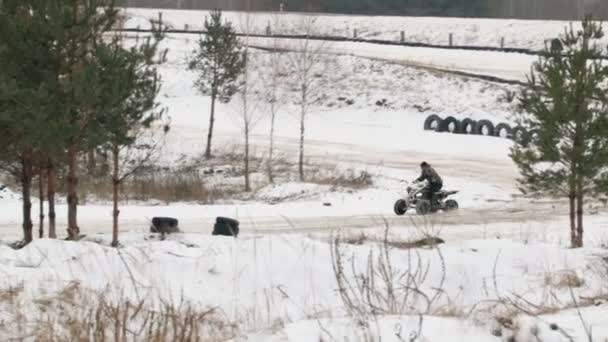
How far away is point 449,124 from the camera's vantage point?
155 ft

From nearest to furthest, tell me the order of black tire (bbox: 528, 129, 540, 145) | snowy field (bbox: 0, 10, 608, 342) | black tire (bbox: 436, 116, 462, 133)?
snowy field (bbox: 0, 10, 608, 342) → black tire (bbox: 528, 129, 540, 145) → black tire (bbox: 436, 116, 462, 133)

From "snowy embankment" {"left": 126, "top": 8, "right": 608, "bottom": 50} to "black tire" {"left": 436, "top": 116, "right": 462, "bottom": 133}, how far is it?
1424cm

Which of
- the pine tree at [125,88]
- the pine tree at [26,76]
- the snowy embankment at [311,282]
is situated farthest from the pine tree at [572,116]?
the pine tree at [26,76]

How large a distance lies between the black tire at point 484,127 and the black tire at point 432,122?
107 inches

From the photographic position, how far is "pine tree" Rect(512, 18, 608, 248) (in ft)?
56.3

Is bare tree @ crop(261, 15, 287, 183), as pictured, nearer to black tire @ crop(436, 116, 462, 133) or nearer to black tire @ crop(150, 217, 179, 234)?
black tire @ crop(436, 116, 462, 133)

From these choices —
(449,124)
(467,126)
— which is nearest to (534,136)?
(467,126)

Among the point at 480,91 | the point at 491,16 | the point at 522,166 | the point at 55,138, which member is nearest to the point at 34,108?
the point at 55,138

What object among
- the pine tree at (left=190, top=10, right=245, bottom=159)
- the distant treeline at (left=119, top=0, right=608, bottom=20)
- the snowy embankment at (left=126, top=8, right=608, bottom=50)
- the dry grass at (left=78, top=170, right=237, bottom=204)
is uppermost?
the distant treeline at (left=119, top=0, right=608, bottom=20)

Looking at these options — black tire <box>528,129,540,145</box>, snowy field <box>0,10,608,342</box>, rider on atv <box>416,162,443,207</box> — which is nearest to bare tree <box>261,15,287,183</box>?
snowy field <box>0,10,608,342</box>

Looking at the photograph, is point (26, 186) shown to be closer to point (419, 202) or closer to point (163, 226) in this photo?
point (163, 226)

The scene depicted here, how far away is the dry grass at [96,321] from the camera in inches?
221

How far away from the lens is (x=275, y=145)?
45.2 meters

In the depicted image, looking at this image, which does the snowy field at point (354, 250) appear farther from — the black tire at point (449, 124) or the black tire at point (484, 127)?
the black tire at point (484, 127)
